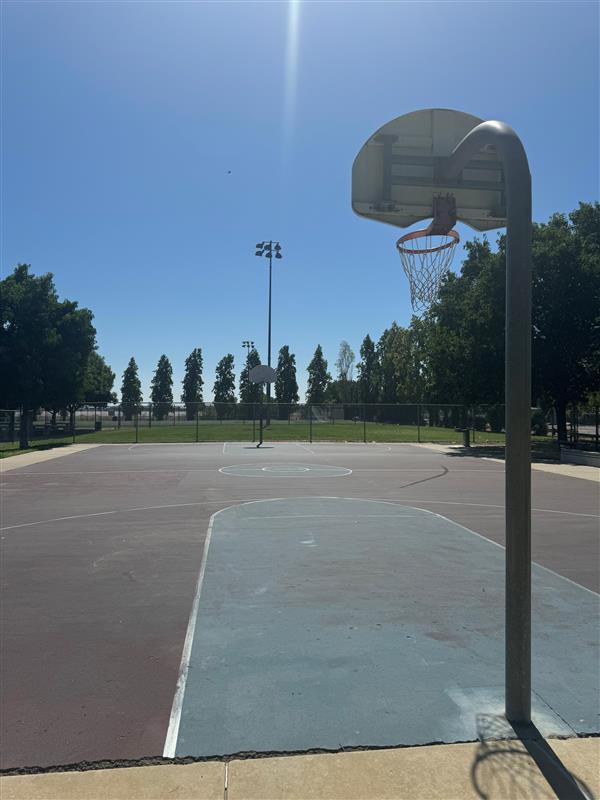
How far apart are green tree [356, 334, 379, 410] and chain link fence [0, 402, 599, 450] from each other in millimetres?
8986

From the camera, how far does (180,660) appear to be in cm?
451

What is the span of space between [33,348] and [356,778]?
33139mm

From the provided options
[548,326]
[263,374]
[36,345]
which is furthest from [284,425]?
[548,326]

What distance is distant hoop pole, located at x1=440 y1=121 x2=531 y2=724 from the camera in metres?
3.47

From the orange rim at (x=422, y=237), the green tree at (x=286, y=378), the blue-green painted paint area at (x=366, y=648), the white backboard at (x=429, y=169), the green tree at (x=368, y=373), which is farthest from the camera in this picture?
the green tree at (x=286, y=378)

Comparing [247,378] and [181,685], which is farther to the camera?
[247,378]

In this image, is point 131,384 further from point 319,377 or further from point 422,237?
point 422,237

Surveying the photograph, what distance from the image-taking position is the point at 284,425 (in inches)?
2479

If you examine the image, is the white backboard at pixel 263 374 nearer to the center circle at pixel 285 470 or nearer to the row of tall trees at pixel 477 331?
the row of tall trees at pixel 477 331

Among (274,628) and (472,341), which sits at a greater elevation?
(472,341)

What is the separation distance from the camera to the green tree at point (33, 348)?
31781 millimetres

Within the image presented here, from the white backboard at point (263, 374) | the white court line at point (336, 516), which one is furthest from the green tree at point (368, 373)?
the white court line at point (336, 516)

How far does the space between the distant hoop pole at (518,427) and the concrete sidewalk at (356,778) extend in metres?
0.43

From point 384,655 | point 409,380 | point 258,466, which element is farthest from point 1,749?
point 409,380
